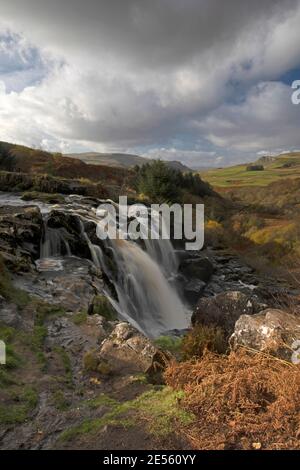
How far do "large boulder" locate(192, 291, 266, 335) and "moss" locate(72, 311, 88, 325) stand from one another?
9.26 feet

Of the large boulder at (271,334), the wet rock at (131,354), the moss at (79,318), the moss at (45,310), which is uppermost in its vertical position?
the large boulder at (271,334)

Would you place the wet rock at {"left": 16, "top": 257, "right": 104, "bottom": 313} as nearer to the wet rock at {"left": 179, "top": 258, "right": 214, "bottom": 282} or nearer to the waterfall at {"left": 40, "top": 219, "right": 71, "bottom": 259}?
the waterfall at {"left": 40, "top": 219, "right": 71, "bottom": 259}

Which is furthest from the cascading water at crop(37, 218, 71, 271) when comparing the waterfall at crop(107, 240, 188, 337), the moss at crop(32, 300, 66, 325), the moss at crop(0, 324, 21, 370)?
the moss at crop(0, 324, 21, 370)

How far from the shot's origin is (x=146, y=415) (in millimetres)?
5164

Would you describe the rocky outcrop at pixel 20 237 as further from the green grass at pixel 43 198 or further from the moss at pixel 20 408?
the moss at pixel 20 408

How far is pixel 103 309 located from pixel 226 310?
329 cm

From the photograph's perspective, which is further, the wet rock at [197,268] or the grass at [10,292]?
the wet rock at [197,268]

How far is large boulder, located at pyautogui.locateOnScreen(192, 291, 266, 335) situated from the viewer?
31.3 ft

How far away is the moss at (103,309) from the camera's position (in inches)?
411

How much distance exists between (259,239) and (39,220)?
23.3 meters

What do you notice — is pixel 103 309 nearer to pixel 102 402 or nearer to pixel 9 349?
pixel 9 349

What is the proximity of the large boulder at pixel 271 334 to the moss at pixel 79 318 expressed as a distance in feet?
12.5

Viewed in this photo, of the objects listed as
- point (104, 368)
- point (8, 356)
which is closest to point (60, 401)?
point (104, 368)

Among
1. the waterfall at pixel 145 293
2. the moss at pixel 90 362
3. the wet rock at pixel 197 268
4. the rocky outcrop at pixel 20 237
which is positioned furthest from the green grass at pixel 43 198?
the moss at pixel 90 362
